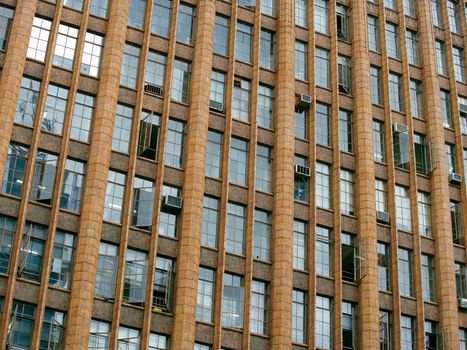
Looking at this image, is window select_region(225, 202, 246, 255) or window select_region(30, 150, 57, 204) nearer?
window select_region(30, 150, 57, 204)

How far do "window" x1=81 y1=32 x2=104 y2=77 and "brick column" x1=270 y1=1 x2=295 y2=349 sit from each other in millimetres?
9308

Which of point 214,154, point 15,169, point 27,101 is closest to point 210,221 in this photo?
point 214,154

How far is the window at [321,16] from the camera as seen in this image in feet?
177

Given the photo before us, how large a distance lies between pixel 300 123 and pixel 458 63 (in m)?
12.8

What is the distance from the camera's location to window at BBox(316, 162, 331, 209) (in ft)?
160

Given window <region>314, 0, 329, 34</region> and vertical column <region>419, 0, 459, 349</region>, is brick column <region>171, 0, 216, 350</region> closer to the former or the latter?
window <region>314, 0, 329, 34</region>

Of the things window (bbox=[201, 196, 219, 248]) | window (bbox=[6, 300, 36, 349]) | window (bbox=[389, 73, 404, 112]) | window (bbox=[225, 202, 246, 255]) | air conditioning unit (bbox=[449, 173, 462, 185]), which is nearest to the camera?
window (bbox=[6, 300, 36, 349])

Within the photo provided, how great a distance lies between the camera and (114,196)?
43.7 metres

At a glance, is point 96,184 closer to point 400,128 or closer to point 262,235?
point 262,235

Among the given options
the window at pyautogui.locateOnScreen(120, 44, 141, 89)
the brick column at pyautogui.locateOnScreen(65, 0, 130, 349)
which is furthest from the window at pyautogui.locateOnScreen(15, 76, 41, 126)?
the window at pyautogui.locateOnScreen(120, 44, 141, 89)

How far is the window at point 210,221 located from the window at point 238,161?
1.64m

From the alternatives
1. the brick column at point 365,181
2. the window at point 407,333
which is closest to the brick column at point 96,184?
the brick column at point 365,181

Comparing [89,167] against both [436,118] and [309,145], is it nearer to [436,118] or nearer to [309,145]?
[309,145]

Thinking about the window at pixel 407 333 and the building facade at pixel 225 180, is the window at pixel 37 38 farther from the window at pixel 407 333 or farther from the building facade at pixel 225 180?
the window at pixel 407 333
